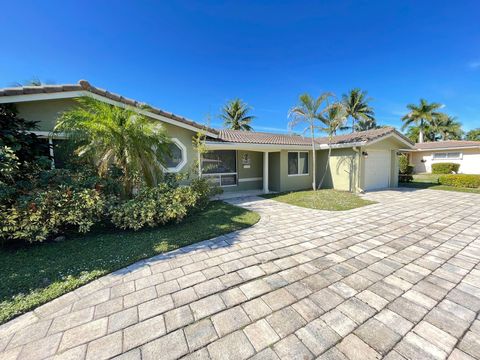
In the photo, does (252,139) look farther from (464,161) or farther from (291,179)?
(464,161)

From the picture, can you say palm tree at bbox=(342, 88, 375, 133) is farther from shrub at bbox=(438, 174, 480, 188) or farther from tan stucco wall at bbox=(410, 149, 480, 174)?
shrub at bbox=(438, 174, 480, 188)

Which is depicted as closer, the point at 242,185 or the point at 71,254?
the point at 71,254

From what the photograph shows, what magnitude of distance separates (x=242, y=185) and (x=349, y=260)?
8.90 meters

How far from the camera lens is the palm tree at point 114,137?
502 cm

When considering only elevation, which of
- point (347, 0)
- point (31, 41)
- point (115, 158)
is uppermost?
point (347, 0)

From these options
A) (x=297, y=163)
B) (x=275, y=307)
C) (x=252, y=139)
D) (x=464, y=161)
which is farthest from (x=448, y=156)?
(x=275, y=307)

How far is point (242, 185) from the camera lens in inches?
485

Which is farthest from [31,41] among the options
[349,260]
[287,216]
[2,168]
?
[349,260]

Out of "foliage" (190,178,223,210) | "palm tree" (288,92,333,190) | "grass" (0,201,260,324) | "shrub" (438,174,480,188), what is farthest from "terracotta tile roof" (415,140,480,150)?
"grass" (0,201,260,324)

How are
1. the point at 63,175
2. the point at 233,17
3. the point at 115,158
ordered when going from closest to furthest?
the point at 63,175
the point at 115,158
the point at 233,17

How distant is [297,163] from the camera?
1289 centimetres

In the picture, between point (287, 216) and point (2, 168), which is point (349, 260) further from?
point (2, 168)

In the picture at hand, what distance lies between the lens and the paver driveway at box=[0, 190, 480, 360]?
6.39 ft

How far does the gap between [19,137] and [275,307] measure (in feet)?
23.9
